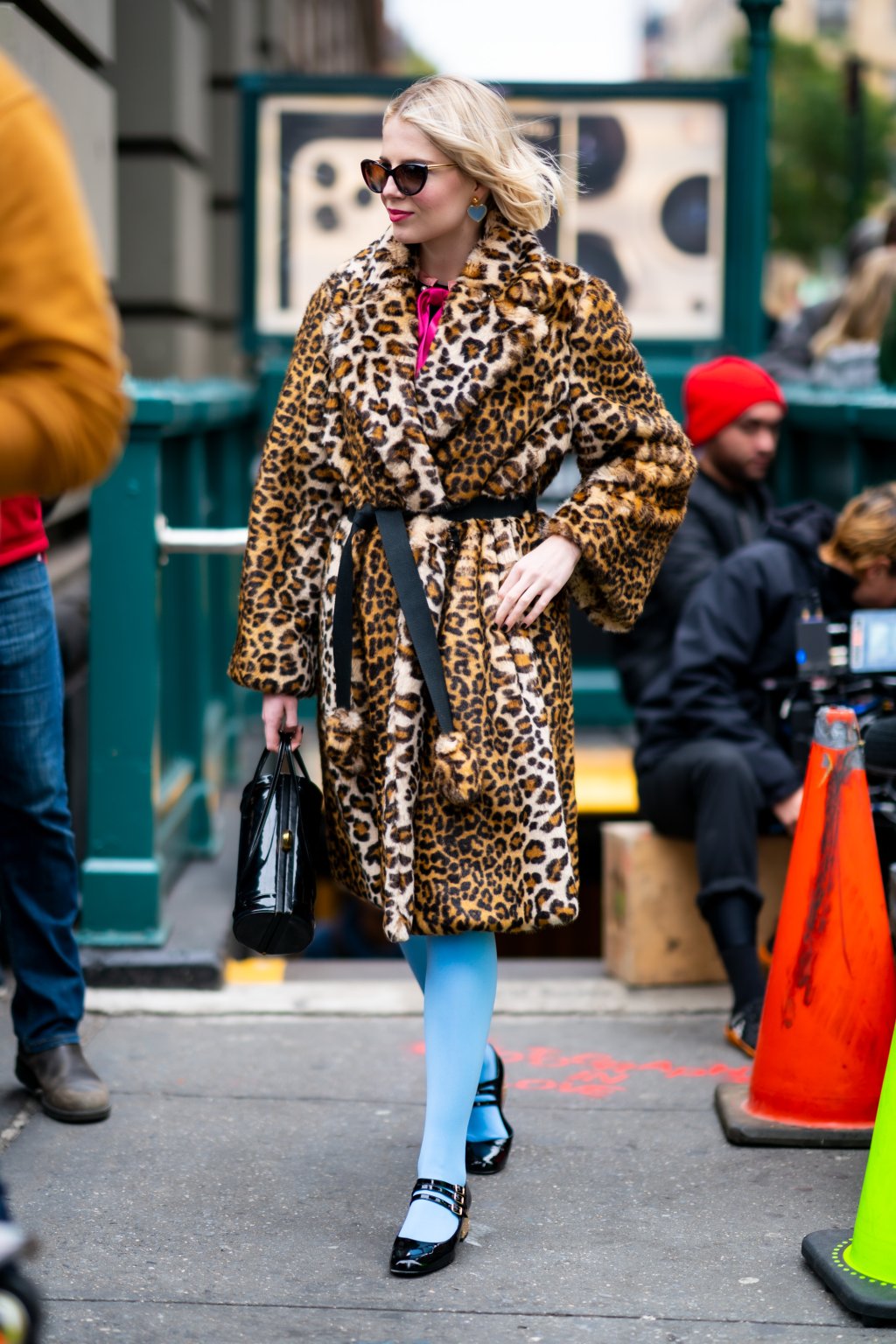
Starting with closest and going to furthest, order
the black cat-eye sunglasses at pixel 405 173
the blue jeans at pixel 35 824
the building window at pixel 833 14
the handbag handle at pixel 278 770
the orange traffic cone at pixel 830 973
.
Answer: the black cat-eye sunglasses at pixel 405 173 < the handbag handle at pixel 278 770 < the blue jeans at pixel 35 824 < the orange traffic cone at pixel 830 973 < the building window at pixel 833 14

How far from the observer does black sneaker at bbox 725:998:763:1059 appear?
4141 mm

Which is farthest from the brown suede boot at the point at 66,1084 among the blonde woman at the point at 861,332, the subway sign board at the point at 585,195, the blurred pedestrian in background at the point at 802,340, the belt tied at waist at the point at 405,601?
the blurred pedestrian in background at the point at 802,340

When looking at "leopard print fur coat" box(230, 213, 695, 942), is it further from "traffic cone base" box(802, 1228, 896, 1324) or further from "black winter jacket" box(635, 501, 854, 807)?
"black winter jacket" box(635, 501, 854, 807)

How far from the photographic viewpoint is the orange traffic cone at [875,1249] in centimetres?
279

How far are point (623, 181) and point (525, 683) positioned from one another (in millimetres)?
4515

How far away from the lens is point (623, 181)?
7039 mm

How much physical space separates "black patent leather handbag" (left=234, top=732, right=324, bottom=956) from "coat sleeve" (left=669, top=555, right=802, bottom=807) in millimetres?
1599

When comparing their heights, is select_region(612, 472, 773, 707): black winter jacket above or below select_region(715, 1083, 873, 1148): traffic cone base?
above

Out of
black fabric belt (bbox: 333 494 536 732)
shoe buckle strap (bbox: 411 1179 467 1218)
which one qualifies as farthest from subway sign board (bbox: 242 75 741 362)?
shoe buckle strap (bbox: 411 1179 467 1218)

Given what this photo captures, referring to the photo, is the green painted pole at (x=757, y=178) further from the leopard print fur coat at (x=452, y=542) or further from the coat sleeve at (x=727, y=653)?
the leopard print fur coat at (x=452, y=542)

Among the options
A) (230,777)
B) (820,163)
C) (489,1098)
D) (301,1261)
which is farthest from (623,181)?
(820,163)

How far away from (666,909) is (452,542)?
1.97m

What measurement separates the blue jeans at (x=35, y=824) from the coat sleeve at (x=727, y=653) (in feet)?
5.63

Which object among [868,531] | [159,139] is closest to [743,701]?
[868,531]
